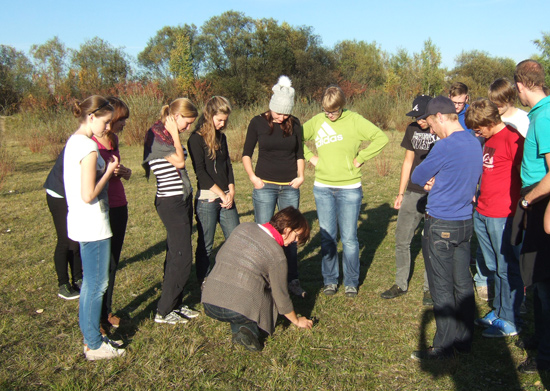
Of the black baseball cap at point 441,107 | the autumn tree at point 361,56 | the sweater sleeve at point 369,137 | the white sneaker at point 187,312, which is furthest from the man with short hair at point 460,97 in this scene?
the autumn tree at point 361,56

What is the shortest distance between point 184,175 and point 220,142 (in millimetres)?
568

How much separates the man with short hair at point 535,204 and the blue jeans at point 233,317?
6.33 feet

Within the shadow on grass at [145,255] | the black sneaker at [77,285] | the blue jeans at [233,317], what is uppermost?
the blue jeans at [233,317]

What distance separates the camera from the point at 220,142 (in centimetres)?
413

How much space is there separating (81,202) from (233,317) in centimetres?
136

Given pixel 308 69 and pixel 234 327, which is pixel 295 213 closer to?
pixel 234 327

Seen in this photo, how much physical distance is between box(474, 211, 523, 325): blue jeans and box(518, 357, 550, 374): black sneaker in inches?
22.3

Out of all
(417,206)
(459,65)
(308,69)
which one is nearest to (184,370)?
(417,206)

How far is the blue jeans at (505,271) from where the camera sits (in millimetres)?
3547

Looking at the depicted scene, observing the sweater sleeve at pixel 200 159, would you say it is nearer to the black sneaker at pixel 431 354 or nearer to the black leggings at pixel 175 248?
the black leggings at pixel 175 248

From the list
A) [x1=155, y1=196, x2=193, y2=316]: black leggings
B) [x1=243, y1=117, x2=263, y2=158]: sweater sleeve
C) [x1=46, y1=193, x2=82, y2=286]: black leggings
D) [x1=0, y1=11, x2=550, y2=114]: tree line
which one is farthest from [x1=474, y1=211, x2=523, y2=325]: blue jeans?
[x1=0, y1=11, x2=550, y2=114]: tree line

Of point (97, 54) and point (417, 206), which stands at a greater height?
point (97, 54)

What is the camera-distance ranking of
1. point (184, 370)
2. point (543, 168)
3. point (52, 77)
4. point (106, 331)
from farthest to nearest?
point (52, 77), point (106, 331), point (184, 370), point (543, 168)

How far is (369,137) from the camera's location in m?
4.25
